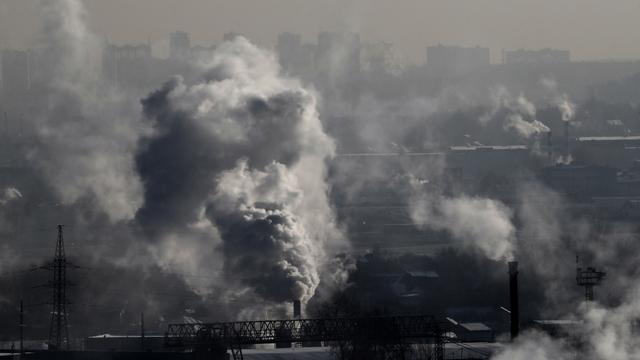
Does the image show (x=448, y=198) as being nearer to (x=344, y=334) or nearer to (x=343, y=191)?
(x=343, y=191)

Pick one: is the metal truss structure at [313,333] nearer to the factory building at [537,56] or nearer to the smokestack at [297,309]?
the smokestack at [297,309]

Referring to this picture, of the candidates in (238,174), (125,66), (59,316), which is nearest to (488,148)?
(125,66)

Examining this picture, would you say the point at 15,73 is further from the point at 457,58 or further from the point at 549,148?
the point at 457,58

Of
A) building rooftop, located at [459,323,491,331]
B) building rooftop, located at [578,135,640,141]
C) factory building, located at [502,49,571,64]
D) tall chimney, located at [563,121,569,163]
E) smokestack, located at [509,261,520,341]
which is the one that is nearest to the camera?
smokestack, located at [509,261,520,341]

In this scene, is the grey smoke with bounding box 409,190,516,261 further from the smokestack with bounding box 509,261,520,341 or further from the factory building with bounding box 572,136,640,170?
the factory building with bounding box 572,136,640,170

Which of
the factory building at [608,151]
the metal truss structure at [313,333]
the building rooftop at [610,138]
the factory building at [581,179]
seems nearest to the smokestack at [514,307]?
the metal truss structure at [313,333]

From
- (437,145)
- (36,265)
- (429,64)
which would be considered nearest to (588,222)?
(36,265)

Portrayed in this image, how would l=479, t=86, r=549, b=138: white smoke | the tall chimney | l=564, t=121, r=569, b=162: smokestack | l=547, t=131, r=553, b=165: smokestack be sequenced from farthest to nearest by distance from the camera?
l=479, t=86, r=549, b=138: white smoke → l=564, t=121, r=569, b=162: smokestack → the tall chimney → l=547, t=131, r=553, b=165: smokestack

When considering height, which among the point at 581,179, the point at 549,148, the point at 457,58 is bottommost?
the point at 581,179

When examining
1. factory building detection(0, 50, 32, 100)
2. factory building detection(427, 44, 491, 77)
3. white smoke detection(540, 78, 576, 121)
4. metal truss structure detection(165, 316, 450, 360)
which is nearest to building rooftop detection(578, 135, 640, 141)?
white smoke detection(540, 78, 576, 121)
